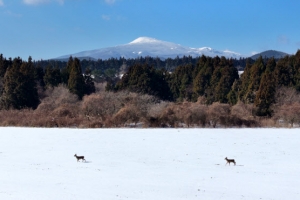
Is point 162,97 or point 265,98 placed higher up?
point 265,98

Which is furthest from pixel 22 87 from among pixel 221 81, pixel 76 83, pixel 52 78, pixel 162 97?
pixel 221 81

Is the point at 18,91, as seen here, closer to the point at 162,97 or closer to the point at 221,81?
the point at 162,97

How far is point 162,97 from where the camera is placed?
2103 inches

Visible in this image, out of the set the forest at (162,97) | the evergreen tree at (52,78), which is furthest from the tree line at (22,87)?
the evergreen tree at (52,78)

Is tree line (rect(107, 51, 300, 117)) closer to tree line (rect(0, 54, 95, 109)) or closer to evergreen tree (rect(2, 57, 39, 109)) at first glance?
tree line (rect(0, 54, 95, 109))
